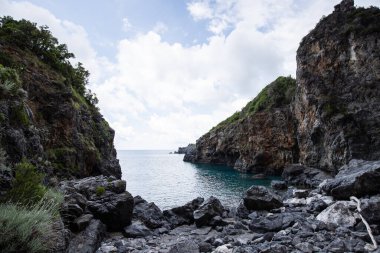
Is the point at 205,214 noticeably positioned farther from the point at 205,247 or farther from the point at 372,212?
the point at 372,212

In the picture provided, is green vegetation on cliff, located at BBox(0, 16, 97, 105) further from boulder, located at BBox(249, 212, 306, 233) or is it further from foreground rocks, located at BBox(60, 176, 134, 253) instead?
boulder, located at BBox(249, 212, 306, 233)

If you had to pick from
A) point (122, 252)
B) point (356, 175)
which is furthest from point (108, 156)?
point (356, 175)

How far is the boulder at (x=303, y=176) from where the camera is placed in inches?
1601

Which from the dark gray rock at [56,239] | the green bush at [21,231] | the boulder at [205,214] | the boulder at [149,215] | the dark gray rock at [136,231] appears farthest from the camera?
the boulder at [149,215]

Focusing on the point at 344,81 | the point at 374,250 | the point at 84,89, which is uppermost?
the point at 344,81

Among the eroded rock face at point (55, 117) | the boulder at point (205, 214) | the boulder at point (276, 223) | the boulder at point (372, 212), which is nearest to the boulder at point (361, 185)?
the boulder at point (276, 223)

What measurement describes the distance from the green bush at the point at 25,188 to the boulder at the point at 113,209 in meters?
6.75

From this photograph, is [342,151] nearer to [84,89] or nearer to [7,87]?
[84,89]

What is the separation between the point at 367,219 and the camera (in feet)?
36.2

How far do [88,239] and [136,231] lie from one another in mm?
4064

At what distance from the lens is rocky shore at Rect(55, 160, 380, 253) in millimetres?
10555

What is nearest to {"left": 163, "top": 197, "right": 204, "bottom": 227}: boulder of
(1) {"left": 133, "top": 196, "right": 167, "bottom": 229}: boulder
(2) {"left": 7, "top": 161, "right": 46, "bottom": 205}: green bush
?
(1) {"left": 133, "top": 196, "right": 167, "bottom": 229}: boulder

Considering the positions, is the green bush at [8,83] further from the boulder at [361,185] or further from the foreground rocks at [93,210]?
the boulder at [361,185]

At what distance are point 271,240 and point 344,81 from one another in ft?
143
